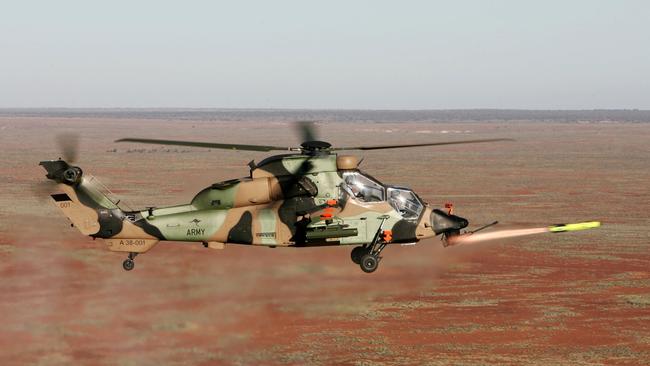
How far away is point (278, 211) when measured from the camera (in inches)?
1155

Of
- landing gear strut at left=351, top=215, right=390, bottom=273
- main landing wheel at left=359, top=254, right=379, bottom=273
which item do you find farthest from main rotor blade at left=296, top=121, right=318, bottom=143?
main landing wheel at left=359, top=254, right=379, bottom=273

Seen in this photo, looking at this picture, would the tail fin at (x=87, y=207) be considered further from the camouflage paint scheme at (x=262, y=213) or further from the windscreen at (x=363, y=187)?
the windscreen at (x=363, y=187)

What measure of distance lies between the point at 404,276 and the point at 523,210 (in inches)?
1718

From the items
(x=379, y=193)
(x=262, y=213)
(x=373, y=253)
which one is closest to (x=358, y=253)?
(x=373, y=253)

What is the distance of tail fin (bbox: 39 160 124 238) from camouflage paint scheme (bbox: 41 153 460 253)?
32 mm

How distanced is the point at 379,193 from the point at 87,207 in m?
9.50

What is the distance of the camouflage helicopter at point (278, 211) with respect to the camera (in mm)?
28938

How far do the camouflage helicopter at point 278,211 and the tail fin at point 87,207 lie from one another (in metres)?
0.03

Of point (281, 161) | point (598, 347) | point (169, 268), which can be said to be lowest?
point (598, 347)

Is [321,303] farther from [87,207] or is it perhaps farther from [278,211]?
[87,207]

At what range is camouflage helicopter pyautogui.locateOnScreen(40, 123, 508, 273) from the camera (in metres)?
28.9

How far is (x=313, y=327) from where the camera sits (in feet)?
128

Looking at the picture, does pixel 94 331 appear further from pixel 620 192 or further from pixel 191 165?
pixel 191 165

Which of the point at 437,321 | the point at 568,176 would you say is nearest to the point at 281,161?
the point at 437,321
